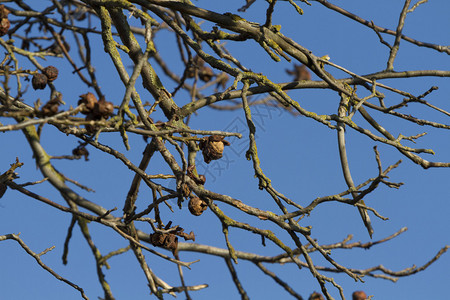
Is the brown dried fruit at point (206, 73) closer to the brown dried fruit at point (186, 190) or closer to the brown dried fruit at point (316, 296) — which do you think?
the brown dried fruit at point (316, 296)

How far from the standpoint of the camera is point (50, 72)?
142 inches

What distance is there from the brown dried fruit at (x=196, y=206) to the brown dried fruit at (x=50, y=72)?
1.52 m

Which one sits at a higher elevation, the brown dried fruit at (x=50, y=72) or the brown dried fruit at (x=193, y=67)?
the brown dried fruit at (x=193, y=67)

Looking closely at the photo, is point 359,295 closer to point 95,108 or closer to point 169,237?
point 169,237

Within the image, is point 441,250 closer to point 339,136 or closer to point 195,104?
point 339,136

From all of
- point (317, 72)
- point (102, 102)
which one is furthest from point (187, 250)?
point (102, 102)

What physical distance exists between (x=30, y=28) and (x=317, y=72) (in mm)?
2945

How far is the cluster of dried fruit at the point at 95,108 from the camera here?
221cm

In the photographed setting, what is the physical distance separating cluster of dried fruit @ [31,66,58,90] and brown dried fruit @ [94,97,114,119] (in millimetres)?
1504

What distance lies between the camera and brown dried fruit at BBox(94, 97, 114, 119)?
2213mm

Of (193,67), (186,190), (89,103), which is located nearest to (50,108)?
(89,103)

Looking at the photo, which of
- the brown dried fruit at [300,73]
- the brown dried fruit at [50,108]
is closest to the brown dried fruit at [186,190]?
the brown dried fruit at [50,108]

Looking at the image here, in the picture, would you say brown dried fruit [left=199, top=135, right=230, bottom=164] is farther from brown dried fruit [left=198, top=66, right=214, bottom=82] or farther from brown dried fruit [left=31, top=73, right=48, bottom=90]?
brown dried fruit [left=198, top=66, right=214, bottom=82]

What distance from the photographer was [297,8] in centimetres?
315
